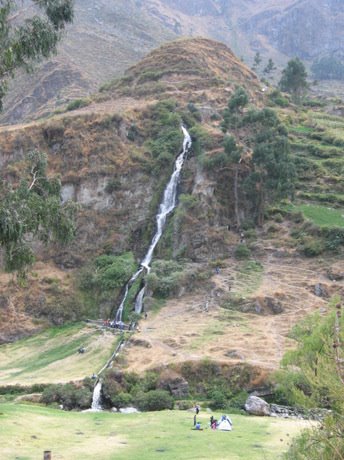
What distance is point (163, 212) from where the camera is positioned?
5644 cm

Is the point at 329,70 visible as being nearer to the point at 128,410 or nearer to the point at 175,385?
the point at 175,385

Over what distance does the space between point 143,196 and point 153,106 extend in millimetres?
15954

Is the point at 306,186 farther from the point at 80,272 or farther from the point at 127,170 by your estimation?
the point at 80,272

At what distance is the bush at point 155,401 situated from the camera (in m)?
30.7

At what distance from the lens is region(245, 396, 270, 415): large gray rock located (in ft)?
97.0

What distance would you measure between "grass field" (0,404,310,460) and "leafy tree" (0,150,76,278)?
6470mm

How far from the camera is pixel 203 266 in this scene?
160 feet

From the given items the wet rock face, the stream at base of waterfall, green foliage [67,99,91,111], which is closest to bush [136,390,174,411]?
the wet rock face

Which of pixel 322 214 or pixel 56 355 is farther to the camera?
pixel 322 214

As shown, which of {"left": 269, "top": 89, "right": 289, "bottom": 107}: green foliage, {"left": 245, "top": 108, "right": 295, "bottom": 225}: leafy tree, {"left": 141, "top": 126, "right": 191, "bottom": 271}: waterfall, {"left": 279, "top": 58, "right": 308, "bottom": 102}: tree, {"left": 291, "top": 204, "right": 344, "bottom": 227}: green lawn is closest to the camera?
{"left": 291, "top": 204, "right": 344, "bottom": 227}: green lawn

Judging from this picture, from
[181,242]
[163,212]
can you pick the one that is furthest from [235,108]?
[181,242]

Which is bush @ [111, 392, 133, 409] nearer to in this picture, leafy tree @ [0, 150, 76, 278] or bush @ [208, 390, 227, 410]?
bush @ [208, 390, 227, 410]

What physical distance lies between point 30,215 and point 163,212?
129ft

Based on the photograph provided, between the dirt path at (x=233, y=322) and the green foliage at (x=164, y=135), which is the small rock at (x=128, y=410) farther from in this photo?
the green foliage at (x=164, y=135)
